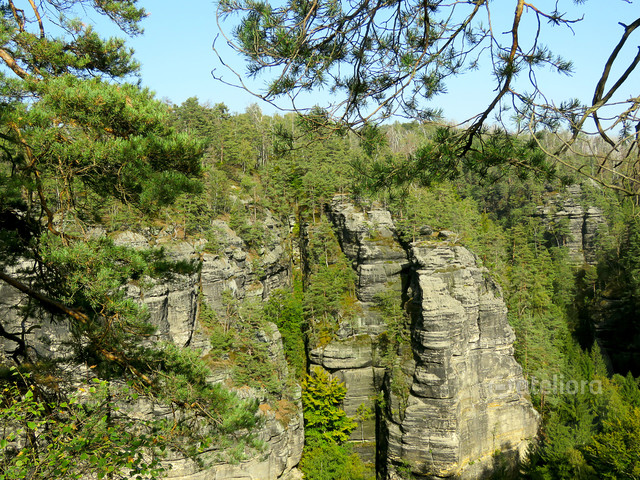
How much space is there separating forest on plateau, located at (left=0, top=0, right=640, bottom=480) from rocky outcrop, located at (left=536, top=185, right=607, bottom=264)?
0.66ft

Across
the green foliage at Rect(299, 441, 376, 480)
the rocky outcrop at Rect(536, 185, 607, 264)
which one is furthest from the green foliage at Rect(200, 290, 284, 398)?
the rocky outcrop at Rect(536, 185, 607, 264)

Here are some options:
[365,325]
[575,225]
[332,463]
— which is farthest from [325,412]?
[575,225]

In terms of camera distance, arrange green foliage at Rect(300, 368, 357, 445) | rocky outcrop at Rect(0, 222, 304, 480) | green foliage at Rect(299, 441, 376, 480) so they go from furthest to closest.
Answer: green foliage at Rect(300, 368, 357, 445)
green foliage at Rect(299, 441, 376, 480)
rocky outcrop at Rect(0, 222, 304, 480)

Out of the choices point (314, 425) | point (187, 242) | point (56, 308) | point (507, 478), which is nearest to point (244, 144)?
point (187, 242)

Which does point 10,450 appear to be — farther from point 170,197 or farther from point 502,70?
point 502,70

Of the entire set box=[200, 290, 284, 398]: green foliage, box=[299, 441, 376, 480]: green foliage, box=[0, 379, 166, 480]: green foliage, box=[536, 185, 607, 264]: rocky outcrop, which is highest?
box=[536, 185, 607, 264]: rocky outcrop

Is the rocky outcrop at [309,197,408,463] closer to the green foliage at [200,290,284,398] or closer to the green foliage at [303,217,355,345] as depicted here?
the green foliage at [303,217,355,345]

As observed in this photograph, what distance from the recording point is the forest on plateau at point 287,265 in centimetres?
434

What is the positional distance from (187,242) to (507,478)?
60.4 ft

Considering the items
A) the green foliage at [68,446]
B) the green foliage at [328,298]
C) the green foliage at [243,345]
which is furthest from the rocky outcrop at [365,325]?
the green foliage at [68,446]

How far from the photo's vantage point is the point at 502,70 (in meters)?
Result: 3.88

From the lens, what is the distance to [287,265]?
31500 millimetres

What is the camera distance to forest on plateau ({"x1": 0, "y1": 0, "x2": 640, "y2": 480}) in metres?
4.34

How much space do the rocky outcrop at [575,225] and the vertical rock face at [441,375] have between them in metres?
20.5
